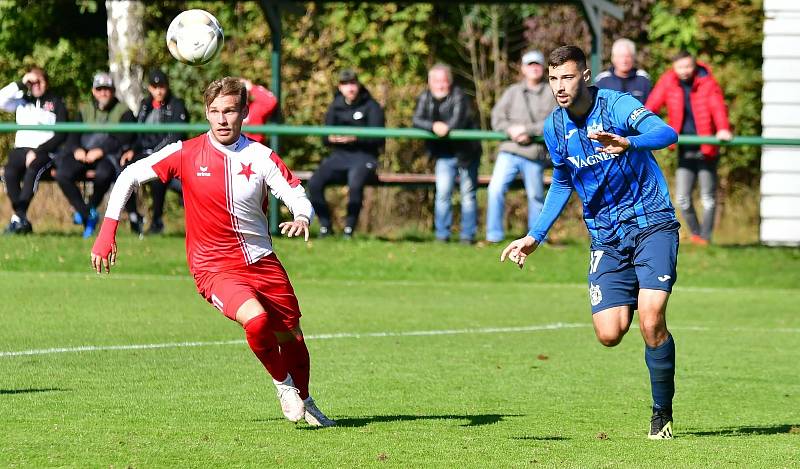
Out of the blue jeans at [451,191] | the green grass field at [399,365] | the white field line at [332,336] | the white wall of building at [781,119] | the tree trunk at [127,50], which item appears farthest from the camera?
the tree trunk at [127,50]

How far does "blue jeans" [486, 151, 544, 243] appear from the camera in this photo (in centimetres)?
1550

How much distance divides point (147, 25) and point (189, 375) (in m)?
17.0

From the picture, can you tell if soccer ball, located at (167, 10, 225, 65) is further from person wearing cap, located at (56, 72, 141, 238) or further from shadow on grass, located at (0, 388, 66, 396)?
person wearing cap, located at (56, 72, 141, 238)

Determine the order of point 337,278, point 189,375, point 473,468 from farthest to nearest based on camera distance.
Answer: point 337,278 < point 189,375 < point 473,468

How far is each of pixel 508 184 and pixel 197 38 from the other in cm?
660

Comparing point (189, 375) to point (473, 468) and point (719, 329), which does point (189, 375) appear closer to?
point (473, 468)

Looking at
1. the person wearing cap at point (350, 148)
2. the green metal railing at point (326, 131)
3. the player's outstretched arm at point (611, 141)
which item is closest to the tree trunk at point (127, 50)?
the green metal railing at point (326, 131)

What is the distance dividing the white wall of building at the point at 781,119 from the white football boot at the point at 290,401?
1240 cm

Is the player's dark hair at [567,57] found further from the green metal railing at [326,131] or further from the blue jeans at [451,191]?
the blue jeans at [451,191]

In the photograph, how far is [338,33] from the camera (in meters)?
24.6

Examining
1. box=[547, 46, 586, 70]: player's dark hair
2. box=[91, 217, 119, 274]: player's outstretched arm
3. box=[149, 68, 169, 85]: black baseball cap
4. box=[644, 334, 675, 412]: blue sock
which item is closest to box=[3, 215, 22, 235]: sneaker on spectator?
box=[149, 68, 169, 85]: black baseball cap

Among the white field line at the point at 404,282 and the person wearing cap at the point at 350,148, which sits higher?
the person wearing cap at the point at 350,148

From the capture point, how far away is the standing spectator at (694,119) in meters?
15.5

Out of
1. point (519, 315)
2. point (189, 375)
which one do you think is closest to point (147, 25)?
point (519, 315)
